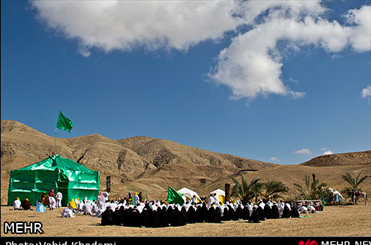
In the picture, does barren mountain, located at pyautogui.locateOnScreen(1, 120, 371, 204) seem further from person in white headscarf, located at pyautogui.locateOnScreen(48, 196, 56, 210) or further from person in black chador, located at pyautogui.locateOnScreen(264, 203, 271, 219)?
person in black chador, located at pyautogui.locateOnScreen(264, 203, 271, 219)

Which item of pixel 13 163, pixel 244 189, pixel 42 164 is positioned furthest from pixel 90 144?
pixel 244 189

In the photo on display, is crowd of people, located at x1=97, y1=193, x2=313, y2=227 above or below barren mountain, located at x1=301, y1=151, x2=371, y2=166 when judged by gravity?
below

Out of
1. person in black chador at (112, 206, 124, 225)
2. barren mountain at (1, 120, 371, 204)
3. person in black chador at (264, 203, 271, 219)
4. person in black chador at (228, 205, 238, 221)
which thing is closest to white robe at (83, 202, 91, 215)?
person in black chador at (112, 206, 124, 225)

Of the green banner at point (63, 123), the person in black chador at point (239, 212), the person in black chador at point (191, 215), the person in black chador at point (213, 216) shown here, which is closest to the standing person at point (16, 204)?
the green banner at point (63, 123)

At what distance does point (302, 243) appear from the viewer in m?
10.1

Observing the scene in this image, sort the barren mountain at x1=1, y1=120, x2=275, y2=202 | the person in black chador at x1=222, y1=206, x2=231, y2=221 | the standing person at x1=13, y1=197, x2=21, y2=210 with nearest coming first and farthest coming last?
the person in black chador at x1=222, y1=206, x2=231, y2=221 < the standing person at x1=13, y1=197, x2=21, y2=210 < the barren mountain at x1=1, y1=120, x2=275, y2=202

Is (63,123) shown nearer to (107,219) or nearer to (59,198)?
(59,198)

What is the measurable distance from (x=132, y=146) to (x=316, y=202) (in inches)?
4520

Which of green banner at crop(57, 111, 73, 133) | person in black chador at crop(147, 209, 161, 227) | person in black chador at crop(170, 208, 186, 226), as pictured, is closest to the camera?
person in black chador at crop(147, 209, 161, 227)

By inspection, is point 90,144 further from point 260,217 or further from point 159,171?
point 260,217

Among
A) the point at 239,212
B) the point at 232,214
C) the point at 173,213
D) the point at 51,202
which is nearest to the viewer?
the point at 173,213

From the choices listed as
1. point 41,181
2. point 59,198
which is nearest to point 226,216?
point 59,198

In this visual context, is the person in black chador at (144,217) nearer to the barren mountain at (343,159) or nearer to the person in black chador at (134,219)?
the person in black chador at (134,219)

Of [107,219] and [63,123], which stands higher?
[63,123]
